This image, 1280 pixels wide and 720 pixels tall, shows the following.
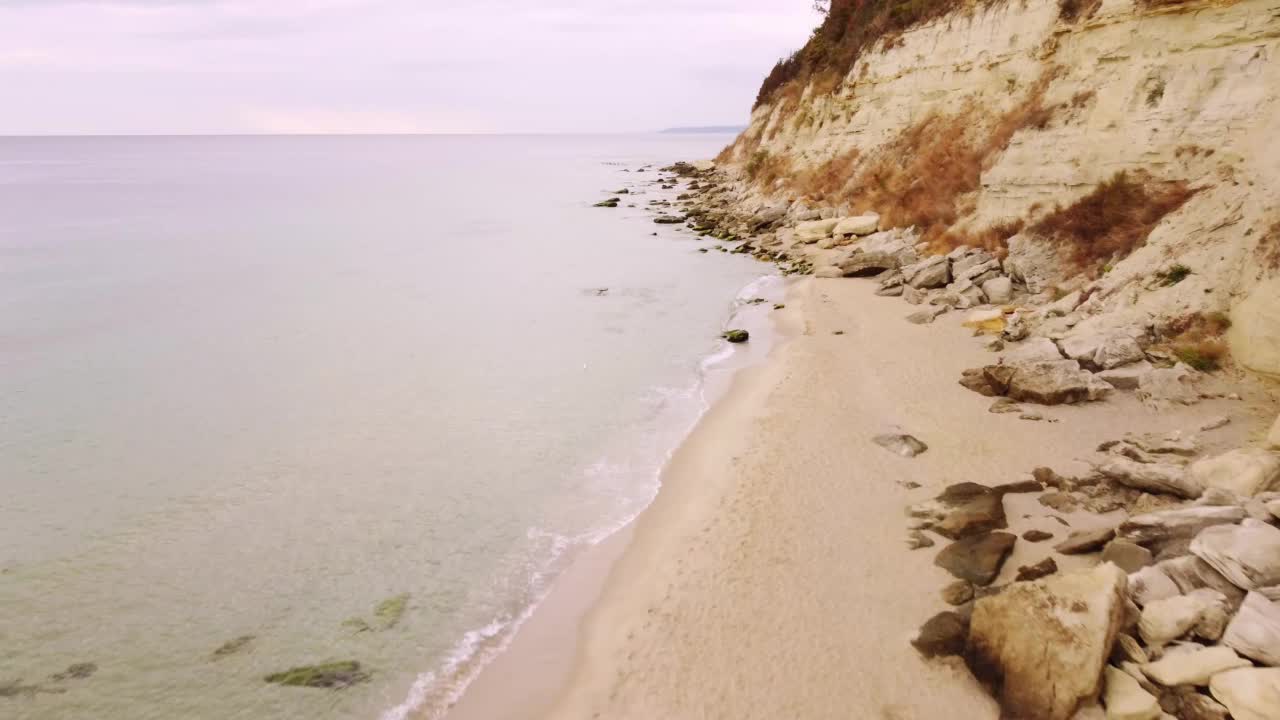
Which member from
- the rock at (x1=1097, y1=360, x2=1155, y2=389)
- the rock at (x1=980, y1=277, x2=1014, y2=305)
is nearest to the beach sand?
the rock at (x1=1097, y1=360, x2=1155, y2=389)

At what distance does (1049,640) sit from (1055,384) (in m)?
8.02

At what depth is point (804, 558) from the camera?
31.1 feet

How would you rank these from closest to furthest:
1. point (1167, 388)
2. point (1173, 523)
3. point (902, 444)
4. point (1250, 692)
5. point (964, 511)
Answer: point (1250, 692) → point (1173, 523) → point (964, 511) → point (902, 444) → point (1167, 388)

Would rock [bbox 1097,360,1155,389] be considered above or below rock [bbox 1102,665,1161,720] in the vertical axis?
above

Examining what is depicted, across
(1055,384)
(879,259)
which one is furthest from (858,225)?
(1055,384)

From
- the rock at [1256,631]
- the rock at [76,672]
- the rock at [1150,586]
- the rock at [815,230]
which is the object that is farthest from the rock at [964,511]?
the rock at [815,230]

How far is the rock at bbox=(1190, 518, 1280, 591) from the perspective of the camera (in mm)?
6672

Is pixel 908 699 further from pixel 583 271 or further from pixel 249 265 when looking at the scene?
pixel 249 265

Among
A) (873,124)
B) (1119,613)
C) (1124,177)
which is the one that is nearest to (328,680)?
(1119,613)

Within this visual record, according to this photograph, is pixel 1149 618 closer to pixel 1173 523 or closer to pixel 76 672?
pixel 1173 523

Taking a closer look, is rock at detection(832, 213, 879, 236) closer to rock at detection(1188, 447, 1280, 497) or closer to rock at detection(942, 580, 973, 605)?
rock at detection(1188, 447, 1280, 497)

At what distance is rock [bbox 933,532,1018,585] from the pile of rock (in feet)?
0.08

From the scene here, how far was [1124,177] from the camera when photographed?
18.2 m

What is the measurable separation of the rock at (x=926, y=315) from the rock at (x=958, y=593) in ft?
→ 40.0
